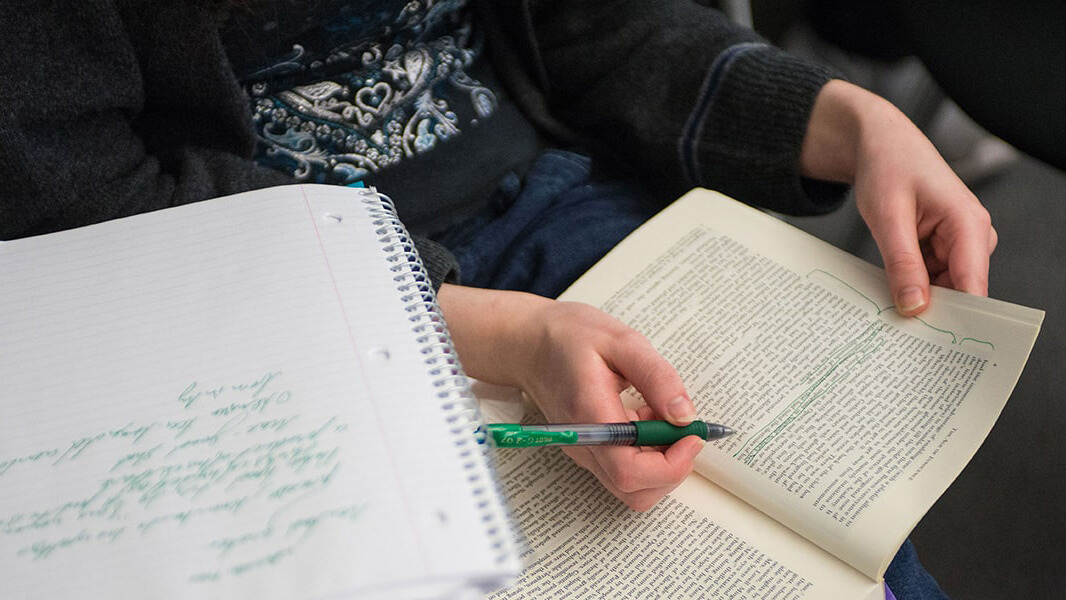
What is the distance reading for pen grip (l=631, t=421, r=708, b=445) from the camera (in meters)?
0.43

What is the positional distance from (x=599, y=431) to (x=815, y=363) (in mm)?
170

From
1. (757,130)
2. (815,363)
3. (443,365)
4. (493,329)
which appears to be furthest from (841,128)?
(443,365)

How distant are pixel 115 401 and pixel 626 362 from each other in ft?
0.83

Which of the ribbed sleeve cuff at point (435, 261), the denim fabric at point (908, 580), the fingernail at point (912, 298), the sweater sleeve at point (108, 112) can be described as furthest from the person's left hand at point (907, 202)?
the sweater sleeve at point (108, 112)

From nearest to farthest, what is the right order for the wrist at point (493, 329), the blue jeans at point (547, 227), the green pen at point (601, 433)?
the green pen at point (601, 433)
the wrist at point (493, 329)
the blue jeans at point (547, 227)

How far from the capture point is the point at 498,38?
69 cm

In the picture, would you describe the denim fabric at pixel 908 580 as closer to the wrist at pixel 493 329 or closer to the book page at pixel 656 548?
the book page at pixel 656 548

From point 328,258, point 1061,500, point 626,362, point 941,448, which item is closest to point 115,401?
point 328,258

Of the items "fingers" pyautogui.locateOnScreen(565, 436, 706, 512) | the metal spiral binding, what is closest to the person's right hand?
"fingers" pyautogui.locateOnScreen(565, 436, 706, 512)

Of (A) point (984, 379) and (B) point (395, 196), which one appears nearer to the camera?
(A) point (984, 379)

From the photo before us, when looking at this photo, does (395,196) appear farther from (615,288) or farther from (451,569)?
(451,569)

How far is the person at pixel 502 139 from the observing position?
1.57ft

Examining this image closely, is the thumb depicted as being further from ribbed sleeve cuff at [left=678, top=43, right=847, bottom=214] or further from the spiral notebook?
ribbed sleeve cuff at [left=678, top=43, right=847, bottom=214]

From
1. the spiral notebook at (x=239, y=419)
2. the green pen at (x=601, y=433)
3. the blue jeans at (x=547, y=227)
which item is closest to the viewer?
the spiral notebook at (x=239, y=419)
